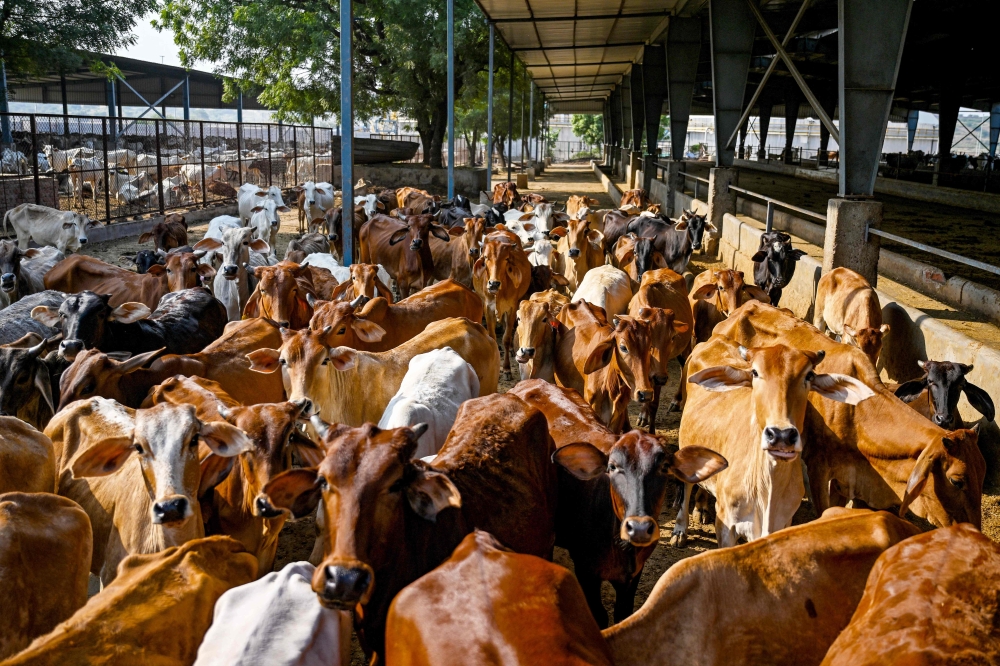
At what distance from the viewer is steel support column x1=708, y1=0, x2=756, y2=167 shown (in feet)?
52.7

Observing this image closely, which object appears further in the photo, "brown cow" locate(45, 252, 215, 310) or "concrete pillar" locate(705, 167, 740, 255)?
"concrete pillar" locate(705, 167, 740, 255)

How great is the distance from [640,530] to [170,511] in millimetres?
2147

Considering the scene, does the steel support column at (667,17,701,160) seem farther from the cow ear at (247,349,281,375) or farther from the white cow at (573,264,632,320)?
the cow ear at (247,349,281,375)

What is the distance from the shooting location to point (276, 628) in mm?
3215

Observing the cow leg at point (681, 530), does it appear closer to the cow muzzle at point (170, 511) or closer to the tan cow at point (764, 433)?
the tan cow at point (764, 433)

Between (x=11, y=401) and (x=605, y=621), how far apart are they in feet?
13.5

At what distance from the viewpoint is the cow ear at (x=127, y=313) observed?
7258mm

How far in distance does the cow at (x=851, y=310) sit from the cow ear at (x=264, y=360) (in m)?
4.94

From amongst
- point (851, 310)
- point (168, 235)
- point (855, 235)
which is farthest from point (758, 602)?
point (168, 235)

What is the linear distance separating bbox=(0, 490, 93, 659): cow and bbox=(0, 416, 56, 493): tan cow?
0.66 metres

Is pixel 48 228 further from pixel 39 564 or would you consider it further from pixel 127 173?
pixel 39 564

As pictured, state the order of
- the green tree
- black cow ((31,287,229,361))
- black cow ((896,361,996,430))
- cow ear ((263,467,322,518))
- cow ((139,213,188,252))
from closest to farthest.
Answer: cow ear ((263,467,322,518)), black cow ((896,361,996,430)), black cow ((31,287,229,361)), cow ((139,213,188,252)), the green tree

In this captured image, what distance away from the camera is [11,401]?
5816 mm

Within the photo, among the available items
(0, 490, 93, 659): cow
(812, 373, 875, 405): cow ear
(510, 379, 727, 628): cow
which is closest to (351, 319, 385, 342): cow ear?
(510, 379, 727, 628): cow
